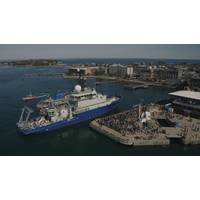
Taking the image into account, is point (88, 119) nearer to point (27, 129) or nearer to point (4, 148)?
point (27, 129)

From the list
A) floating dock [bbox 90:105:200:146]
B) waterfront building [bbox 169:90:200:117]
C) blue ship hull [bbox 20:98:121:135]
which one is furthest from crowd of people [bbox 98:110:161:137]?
waterfront building [bbox 169:90:200:117]

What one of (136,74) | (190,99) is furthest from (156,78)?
(190,99)

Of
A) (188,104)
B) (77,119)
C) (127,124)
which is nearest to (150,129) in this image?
(127,124)

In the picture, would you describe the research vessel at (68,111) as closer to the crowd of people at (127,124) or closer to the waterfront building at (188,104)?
the crowd of people at (127,124)

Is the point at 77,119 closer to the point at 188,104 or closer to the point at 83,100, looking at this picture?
the point at 83,100

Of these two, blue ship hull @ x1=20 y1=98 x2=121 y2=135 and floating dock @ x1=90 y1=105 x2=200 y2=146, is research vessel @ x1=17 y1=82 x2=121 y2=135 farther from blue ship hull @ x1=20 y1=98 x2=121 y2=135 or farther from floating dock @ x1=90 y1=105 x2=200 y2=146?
floating dock @ x1=90 y1=105 x2=200 y2=146

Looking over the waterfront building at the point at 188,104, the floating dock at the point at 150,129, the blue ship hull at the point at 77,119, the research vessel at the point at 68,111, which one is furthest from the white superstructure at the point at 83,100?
the waterfront building at the point at 188,104
